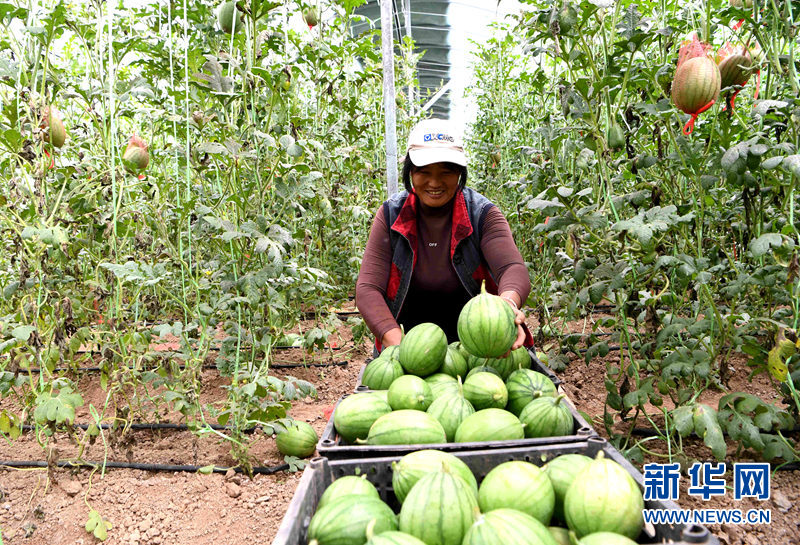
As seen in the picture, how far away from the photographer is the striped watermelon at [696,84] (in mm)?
2000

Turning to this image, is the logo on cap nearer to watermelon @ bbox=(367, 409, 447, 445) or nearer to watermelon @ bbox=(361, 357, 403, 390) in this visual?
watermelon @ bbox=(361, 357, 403, 390)

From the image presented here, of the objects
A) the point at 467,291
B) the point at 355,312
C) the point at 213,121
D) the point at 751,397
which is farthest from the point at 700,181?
the point at 355,312

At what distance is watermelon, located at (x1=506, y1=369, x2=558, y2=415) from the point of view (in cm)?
172

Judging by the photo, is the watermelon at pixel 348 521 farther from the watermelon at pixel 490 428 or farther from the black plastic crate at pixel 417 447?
the watermelon at pixel 490 428

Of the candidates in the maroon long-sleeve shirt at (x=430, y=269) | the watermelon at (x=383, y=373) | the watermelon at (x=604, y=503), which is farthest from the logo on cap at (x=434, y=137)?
the watermelon at (x=604, y=503)

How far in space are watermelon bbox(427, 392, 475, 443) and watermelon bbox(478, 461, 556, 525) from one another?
14.4 inches

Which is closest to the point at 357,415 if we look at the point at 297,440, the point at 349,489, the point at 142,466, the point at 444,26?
the point at 349,489

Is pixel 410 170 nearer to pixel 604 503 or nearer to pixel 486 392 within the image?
pixel 486 392

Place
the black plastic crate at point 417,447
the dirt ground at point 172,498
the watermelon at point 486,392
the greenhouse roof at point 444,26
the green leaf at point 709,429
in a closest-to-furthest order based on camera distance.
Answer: the black plastic crate at point 417,447, the watermelon at point 486,392, the green leaf at point 709,429, the dirt ground at point 172,498, the greenhouse roof at point 444,26

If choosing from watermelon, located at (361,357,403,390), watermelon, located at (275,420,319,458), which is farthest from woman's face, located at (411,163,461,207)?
watermelon, located at (275,420,319,458)

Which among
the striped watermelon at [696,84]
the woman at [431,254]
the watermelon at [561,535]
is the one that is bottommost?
the watermelon at [561,535]

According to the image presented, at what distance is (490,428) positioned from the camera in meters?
1.50

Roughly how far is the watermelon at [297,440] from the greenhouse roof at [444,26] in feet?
33.4

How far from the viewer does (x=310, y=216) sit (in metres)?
4.91
